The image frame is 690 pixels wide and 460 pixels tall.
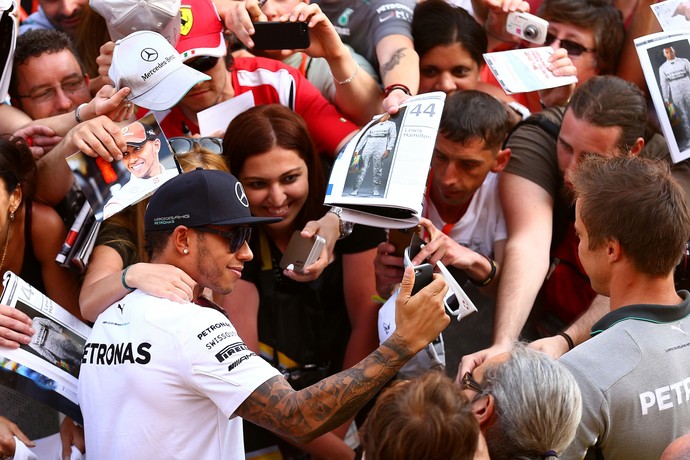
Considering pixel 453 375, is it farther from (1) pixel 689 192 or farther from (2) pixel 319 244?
(1) pixel 689 192

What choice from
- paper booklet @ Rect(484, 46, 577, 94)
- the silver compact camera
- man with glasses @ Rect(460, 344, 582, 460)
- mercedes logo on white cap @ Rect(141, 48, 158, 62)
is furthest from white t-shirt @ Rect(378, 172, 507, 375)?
man with glasses @ Rect(460, 344, 582, 460)

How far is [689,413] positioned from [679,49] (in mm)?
2184

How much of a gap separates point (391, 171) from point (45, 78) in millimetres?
1773

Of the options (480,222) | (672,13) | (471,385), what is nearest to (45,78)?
(480,222)

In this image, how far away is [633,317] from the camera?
3164 millimetres

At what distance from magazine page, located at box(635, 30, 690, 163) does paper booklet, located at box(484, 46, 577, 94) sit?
1.21ft

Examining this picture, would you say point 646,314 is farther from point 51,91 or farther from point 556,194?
point 51,91

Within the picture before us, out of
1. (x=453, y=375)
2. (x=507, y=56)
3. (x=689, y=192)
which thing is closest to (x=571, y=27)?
(x=507, y=56)

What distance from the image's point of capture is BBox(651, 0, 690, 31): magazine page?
4809 millimetres

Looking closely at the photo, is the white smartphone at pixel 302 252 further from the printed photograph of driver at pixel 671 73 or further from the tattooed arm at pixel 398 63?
the printed photograph of driver at pixel 671 73

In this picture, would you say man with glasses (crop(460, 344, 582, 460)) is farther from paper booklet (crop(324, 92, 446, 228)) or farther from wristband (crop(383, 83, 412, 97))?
wristband (crop(383, 83, 412, 97))

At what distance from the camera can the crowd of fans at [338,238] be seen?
294 cm

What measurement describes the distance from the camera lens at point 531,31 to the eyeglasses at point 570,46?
266 mm

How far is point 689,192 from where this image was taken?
4.55 m
